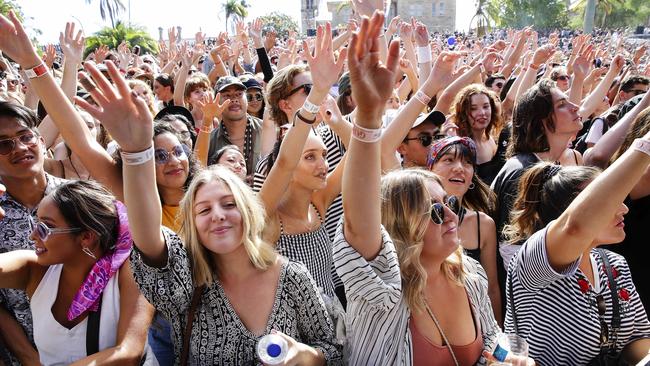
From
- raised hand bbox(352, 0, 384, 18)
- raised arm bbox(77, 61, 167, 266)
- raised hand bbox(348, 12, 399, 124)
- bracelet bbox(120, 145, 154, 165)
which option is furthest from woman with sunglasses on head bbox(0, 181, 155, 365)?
raised hand bbox(352, 0, 384, 18)

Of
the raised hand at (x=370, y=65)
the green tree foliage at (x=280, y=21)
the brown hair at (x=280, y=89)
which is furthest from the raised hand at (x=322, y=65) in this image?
the green tree foliage at (x=280, y=21)

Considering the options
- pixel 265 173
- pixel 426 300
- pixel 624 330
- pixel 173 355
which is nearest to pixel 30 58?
pixel 265 173

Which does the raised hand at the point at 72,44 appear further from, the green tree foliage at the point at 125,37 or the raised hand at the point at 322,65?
the green tree foliage at the point at 125,37

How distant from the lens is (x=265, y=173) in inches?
131

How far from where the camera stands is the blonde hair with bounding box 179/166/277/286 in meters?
2.15

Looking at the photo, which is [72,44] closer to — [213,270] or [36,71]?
[36,71]

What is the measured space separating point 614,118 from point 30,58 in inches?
196

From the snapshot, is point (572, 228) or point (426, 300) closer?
point (572, 228)

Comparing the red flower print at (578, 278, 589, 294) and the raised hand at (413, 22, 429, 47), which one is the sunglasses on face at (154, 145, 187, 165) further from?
the raised hand at (413, 22, 429, 47)

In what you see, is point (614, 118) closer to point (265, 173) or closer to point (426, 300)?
point (265, 173)

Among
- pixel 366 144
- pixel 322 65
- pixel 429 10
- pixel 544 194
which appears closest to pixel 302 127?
pixel 322 65

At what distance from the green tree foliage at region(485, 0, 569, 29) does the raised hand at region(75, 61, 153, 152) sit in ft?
222

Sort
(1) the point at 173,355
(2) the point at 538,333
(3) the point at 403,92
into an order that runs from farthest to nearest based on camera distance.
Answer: (3) the point at 403,92 < (1) the point at 173,355 < (2) the point at 538,333

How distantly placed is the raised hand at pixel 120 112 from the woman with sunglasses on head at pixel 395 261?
714mm
